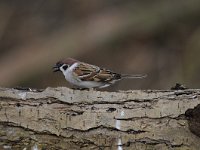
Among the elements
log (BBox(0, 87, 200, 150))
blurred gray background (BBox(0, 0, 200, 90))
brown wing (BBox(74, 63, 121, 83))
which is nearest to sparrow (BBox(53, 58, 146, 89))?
brown wing (BBox(74, 63, 121, 83))

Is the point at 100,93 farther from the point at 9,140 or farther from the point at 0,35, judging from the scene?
the point at 0,35

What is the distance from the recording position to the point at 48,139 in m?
4.32

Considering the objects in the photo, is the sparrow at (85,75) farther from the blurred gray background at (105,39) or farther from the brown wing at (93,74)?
the blurred gray background at (105,39)

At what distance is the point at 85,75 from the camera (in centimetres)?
498

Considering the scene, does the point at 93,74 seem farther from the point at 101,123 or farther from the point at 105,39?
the point at 105,39

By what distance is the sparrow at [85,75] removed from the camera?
195 inches

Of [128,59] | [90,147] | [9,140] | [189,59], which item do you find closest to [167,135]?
[90,147]

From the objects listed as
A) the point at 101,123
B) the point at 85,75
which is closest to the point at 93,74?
the point at 85,75

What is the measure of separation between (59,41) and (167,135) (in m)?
5.38

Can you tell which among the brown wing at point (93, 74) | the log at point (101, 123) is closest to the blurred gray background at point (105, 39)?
the brown wing at point (93, 74)

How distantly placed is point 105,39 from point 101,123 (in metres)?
5.27

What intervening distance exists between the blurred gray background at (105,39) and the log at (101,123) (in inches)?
171

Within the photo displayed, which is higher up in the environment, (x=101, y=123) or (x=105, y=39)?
(x=105, y=39)

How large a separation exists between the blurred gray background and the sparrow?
3.72m
